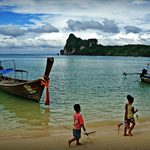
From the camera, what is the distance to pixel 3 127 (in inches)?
320

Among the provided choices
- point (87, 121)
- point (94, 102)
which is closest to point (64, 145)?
point (87, 121)

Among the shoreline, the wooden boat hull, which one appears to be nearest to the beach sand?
the shoreline

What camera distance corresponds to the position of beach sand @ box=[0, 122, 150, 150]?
18.4 ft

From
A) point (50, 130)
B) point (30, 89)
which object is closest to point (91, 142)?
point (50, 130)

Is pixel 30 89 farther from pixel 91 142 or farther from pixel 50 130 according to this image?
pixel 91 142

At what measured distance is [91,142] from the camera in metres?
6.05

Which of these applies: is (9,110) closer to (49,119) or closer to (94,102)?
(49,119)

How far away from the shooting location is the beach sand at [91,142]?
18.4 feet

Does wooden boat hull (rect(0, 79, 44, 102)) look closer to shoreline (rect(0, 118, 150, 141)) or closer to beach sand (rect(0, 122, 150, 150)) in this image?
shoreline (rect(0, 118, 150, 141))

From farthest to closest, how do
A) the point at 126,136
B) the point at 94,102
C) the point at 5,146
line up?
the point at 94,102
the point at 126,136
the point at 5,146

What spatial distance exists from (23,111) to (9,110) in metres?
1.06

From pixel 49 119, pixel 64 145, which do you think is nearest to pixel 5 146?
pixel 64 145

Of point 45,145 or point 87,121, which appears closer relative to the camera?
point 45,145

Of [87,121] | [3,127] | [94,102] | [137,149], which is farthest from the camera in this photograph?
[94,102]
